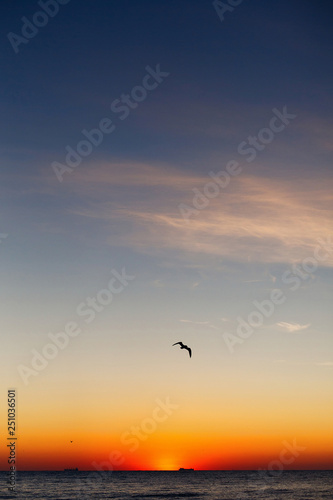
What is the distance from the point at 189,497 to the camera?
9619 cm

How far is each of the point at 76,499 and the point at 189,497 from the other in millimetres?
21362

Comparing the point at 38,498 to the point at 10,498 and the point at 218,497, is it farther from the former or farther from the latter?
the point at 218,497

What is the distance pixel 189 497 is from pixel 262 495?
1336 centimetres

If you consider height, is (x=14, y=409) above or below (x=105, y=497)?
above

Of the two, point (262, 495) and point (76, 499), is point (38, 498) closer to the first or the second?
point (76, 499)

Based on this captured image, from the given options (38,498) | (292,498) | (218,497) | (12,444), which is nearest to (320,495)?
(292,498)

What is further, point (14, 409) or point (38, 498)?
point (38, 498)

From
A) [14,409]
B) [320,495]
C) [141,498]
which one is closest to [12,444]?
[14,409]

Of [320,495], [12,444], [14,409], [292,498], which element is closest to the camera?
[14,409]

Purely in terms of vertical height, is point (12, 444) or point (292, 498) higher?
point (12, 444)

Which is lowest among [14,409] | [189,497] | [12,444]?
[189,497]

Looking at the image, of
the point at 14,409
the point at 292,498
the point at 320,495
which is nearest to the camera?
the point at 14,409

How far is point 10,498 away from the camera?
8762cm

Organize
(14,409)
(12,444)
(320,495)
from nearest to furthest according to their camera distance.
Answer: (14,409) < (12,444) < (320,495)
